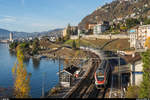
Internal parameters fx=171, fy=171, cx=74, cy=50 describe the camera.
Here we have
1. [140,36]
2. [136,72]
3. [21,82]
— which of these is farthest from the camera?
[140,36]

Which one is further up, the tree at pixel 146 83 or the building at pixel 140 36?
the building at pixel 140 36

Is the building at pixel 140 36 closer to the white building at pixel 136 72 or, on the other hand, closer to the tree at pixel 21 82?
the white building at pixel 136 72

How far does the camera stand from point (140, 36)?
37656mm

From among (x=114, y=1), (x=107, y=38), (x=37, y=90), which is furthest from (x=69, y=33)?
(x=114, y=1)

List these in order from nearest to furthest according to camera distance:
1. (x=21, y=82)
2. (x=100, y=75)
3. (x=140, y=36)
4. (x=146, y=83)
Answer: (x=146, y=83) → (x=21, y=82) → (x=100, y=75) → (x=140, y=36)

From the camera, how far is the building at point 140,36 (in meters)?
34.9

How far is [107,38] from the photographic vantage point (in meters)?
53.2

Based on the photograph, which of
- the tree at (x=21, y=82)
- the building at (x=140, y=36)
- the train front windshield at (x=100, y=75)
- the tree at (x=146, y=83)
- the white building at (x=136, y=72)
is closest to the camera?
the tree at (x=146, y=83)

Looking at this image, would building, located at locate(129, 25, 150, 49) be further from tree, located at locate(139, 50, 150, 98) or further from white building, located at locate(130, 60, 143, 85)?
tree, located at locate(139, 50, 150, 98)

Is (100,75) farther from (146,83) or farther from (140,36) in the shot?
(140,36)

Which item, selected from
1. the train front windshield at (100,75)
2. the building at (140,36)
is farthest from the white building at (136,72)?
the building at (140,36)

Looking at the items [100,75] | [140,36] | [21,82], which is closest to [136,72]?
[100,75]

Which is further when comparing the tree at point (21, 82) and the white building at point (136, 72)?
the white building at point (136, 72)

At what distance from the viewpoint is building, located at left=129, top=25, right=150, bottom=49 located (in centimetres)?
3492
